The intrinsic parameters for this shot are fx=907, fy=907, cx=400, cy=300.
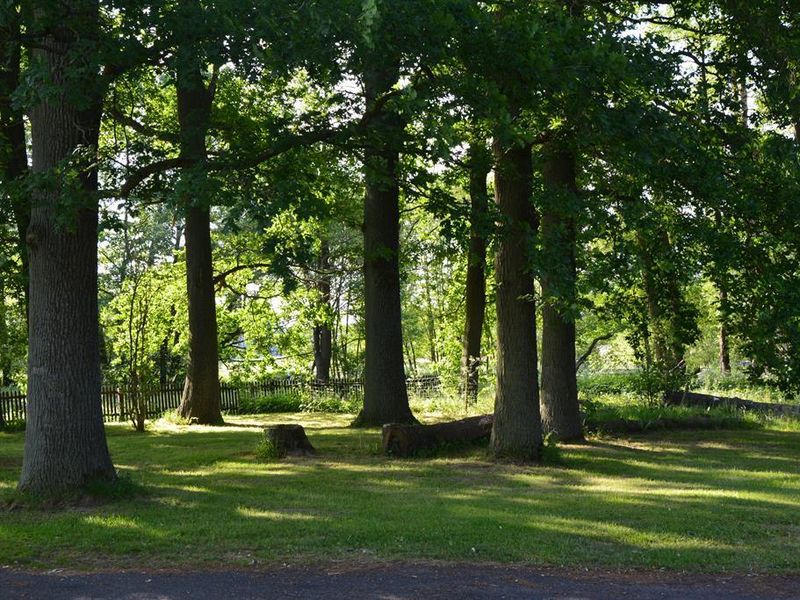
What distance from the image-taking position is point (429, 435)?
51.5 ft

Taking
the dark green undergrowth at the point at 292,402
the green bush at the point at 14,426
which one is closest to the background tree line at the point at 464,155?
the green bush at the point at 14,426

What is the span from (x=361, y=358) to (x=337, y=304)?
4.83m

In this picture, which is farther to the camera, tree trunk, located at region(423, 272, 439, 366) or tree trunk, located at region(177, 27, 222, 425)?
tree trunk, located at region(423, 272, 439, 366)

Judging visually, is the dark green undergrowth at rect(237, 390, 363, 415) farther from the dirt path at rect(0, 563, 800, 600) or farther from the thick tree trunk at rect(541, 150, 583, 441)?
the dirt path at rect(0, 563, 800, 600)

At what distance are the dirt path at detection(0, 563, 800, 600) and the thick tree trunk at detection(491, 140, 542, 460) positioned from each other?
21.2 ft

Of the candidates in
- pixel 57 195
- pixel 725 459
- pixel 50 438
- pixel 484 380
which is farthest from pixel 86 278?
pixel 484 380

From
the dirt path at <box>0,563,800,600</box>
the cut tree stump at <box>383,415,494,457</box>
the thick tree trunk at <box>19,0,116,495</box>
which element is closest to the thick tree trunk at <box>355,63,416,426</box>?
the cut tree stump at <box>383,415,494,457</box>

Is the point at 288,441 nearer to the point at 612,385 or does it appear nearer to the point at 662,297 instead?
the point at 662,297

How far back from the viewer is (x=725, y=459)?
15.8 meters

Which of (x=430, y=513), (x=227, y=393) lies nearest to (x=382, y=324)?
(x=430, y=513)

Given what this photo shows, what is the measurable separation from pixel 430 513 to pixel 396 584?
9.17 feet

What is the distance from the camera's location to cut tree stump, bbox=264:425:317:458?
15.3 meters

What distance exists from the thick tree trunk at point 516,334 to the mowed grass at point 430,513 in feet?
2.03

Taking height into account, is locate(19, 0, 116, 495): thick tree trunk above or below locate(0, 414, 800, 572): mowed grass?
above
